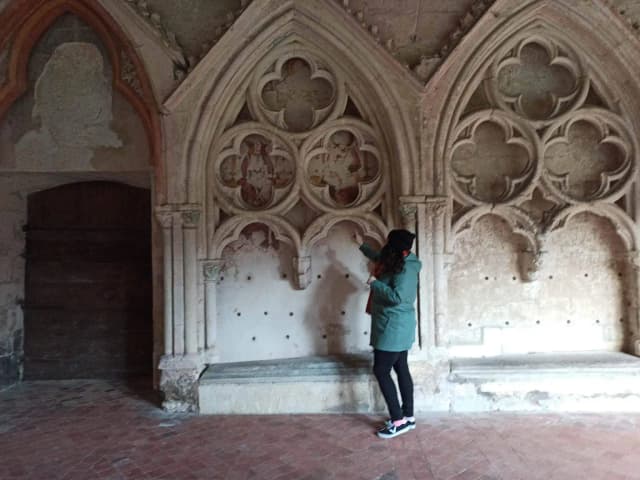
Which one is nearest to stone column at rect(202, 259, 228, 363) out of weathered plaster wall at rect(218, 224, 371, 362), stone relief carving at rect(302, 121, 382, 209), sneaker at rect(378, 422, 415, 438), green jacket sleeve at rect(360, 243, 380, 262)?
weathered plaster wall at rect(218, 224, 371, 362)

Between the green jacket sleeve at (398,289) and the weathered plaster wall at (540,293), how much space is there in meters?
1.11

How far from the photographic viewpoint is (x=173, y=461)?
289cm

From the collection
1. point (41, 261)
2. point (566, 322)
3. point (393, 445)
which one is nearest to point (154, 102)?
point (41, 261)

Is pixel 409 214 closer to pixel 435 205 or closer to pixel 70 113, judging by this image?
pixel 435 205

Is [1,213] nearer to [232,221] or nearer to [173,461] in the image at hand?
[232,221]

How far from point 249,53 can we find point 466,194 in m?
2.32

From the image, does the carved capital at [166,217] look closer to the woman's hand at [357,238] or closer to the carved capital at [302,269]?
the carved capital at [302,269]

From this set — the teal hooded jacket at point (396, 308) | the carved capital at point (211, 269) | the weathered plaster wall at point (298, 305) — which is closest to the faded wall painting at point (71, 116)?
the carved capital at point (211, 269)

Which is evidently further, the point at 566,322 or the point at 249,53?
the point at 566,322

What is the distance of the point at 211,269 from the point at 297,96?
182 cm

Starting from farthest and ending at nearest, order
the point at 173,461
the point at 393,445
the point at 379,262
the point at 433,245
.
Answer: the point at 433,245, the point at 379,262, the point at 393,445, the point at 173,461

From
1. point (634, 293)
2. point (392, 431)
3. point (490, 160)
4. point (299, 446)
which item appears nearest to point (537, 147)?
point (490, 160)

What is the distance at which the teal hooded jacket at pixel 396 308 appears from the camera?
3273 millimetres

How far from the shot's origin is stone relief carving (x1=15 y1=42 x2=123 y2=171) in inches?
159
